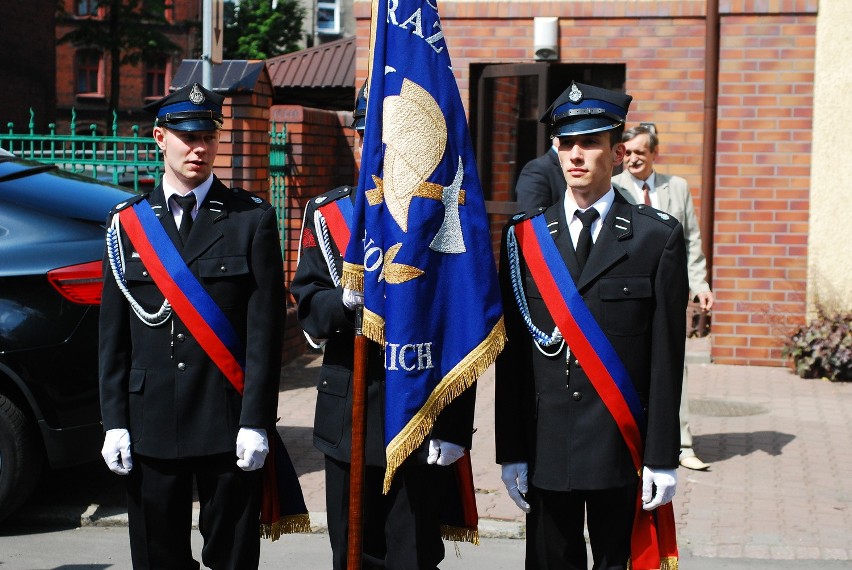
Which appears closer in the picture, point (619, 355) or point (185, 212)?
point (619, 355)

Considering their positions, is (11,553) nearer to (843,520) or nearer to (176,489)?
(176,489)

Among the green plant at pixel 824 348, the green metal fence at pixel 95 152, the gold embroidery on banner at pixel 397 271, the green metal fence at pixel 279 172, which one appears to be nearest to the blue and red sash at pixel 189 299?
the gold embroidery on banner at pixel 397 271

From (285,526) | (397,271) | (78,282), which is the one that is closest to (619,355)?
(397,271)

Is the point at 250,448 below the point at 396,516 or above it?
above

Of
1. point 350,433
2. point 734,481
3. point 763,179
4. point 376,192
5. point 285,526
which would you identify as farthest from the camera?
point 763,179

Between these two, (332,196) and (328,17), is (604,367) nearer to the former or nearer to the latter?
(332,196)

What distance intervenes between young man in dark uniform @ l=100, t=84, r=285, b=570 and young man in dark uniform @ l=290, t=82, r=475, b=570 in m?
0.16

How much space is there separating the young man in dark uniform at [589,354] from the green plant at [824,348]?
245 inches

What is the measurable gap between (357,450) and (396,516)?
10.6 inches

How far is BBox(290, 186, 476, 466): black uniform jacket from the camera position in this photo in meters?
3.96

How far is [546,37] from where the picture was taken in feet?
36.4

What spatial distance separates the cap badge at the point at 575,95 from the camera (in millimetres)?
3920

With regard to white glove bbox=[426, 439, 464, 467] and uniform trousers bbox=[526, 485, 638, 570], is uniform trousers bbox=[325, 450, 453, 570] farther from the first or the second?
uniform trousers bbox=[526, 485, 638, 570]

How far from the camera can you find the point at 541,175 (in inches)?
278
